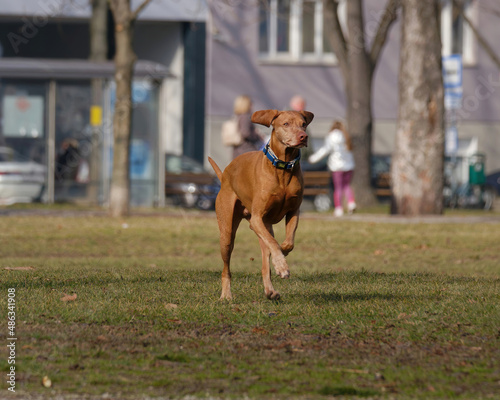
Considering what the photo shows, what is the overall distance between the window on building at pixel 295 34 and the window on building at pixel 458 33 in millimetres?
4030

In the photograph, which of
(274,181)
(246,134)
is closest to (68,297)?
(274,181)

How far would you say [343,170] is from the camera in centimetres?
1839

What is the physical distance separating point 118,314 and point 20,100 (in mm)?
16841

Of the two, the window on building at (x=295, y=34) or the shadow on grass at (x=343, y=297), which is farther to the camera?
the window on building at (x=295, y=34)

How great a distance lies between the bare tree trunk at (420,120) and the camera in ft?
58.9

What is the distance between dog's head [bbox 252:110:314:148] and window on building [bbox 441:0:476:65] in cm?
2593

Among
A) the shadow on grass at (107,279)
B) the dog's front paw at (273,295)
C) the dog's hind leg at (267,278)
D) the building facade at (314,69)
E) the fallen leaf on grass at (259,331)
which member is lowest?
the shadow on grass at (107,279)

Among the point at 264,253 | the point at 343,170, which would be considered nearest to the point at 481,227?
the point at 343,170

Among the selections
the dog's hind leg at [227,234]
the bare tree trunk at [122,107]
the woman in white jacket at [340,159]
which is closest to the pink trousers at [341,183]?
the woman in white jacket at [340,159]

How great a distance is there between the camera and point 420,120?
18.0 m

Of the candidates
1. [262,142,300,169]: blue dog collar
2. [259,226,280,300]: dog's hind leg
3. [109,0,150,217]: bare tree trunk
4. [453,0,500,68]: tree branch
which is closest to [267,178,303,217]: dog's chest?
[262,142,300,169]: blue dog collar

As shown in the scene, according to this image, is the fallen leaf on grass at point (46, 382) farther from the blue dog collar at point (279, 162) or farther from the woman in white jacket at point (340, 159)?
the woman in white jacket at point (340, 159)

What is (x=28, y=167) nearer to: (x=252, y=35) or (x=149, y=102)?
(x=149, y=102)

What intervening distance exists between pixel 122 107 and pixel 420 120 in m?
5.51
